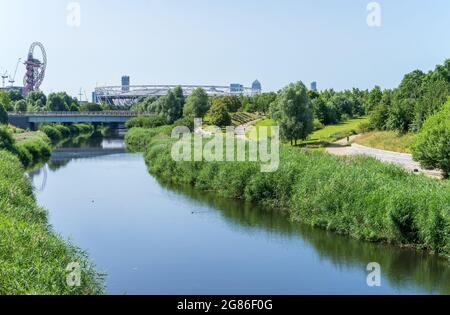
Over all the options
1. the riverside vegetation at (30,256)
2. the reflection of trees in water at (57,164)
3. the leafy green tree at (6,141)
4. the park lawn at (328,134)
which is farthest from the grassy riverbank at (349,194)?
the reflection of trees in water at (57,164)

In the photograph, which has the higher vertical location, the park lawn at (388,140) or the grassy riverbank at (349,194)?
the park lawn at (388,140)

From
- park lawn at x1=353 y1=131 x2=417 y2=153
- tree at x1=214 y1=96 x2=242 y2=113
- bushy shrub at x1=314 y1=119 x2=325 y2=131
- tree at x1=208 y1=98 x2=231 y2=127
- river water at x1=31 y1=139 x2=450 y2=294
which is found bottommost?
river water at x1=31 y1=139 x2=450 y2=294

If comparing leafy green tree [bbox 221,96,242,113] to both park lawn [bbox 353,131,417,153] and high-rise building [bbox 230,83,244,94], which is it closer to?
park lawn [bbox 353,131,417,153]

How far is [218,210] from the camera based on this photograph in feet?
89.1

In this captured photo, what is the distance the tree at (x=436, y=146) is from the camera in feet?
86.7

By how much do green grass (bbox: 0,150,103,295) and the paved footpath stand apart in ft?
61.5

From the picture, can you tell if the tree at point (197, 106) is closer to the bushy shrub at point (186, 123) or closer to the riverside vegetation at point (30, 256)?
the bushy shrub at point (186, 123)

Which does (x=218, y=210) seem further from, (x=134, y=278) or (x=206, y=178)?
(x=134, y=278)

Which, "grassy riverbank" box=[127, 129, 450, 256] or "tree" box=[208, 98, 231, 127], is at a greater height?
"tree" box=[208, 98, 231, 127]

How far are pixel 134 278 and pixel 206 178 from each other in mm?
15276

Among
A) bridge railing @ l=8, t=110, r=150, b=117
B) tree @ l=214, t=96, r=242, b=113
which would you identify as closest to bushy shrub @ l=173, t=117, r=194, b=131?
tree @ l=214, t=96, r=242, b=113

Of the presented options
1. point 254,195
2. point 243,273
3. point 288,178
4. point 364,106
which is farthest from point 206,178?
point 364,106

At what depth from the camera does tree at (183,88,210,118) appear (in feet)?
211

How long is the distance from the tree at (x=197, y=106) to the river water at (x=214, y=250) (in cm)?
3250
